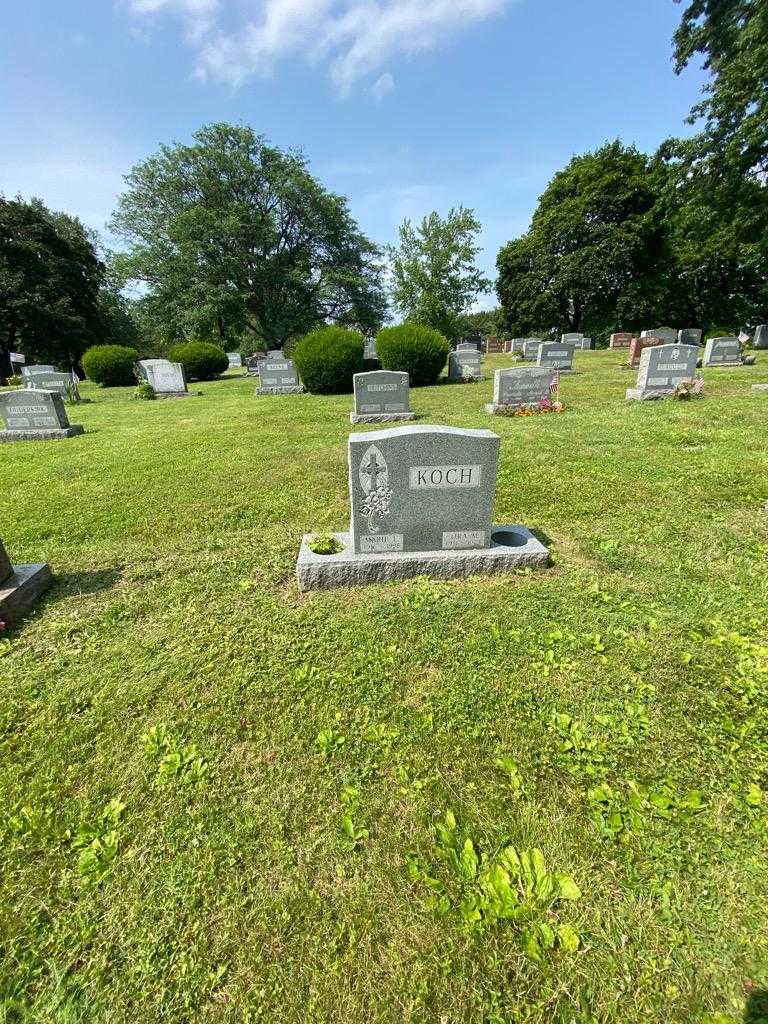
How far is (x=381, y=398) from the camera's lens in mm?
9930

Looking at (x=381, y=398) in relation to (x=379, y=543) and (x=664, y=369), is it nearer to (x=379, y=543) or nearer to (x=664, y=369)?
(x=664, y=369)

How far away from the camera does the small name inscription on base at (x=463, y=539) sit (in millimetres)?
3422

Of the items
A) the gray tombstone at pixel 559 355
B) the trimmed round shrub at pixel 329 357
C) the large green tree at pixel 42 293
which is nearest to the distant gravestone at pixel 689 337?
the gray tombstone at pixel 559 355

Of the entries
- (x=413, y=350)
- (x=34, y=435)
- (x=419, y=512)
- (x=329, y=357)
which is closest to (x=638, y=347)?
(x=413, y=350)

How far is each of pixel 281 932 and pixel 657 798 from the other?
5.10ft

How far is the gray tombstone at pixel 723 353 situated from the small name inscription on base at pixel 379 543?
17.5 metres

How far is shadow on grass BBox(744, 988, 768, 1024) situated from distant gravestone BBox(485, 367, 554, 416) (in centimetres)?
911

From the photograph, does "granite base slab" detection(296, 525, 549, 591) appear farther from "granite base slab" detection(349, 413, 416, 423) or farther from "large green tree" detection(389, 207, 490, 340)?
"large green tree" detection(389, 207, 490, 340)

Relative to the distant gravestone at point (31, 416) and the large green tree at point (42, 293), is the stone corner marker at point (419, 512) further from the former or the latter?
the large green tree at point (42, 293)

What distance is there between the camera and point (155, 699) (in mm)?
2359

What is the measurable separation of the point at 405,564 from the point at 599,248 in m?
34.4

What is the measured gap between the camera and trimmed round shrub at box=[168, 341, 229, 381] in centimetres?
2036

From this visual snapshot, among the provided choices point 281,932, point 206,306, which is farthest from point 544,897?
point 206,306

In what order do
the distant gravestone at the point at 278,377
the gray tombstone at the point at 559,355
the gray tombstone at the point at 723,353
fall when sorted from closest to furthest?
the gray tombstone at the point at 723,353, the distant gravestone at the point at 278,377, the gray tombstone at the point at 559,355
